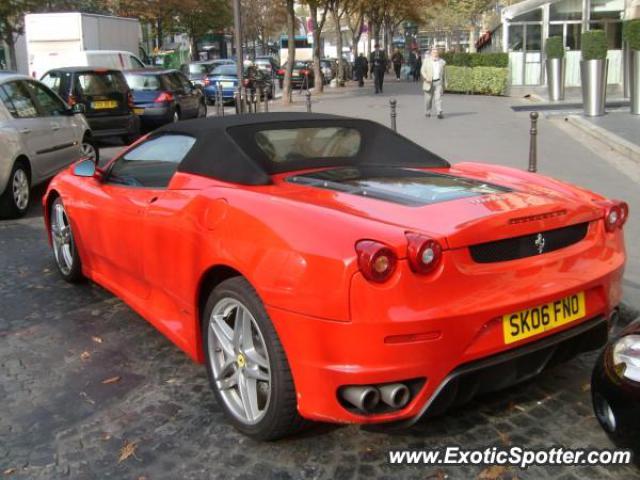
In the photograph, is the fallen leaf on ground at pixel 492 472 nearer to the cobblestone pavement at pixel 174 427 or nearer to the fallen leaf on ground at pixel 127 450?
the cobblestone pavement at pixel 174 427

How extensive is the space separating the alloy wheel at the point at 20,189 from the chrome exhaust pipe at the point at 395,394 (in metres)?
6.80

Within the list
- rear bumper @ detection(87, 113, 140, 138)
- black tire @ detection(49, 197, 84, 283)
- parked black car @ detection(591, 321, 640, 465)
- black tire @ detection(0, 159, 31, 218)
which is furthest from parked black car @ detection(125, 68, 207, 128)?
parked black car @ detection(591, 321, 640, 465)

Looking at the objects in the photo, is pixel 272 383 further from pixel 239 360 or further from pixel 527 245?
pixel 527 245

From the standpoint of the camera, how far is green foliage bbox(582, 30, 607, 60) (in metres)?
16.5

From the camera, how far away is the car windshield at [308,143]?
163 inches

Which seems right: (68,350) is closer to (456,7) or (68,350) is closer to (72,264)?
(72,264)

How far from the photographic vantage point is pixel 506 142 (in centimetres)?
1362

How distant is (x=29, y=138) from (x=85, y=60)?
12788mm

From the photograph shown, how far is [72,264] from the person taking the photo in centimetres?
555

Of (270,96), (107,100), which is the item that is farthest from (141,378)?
(270,96)

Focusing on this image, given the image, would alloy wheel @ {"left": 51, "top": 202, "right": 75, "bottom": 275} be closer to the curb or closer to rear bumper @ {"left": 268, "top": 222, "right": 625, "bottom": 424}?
rear bumper @ {"left": 268, "top": 222, "right": 625, "bottom": 424}

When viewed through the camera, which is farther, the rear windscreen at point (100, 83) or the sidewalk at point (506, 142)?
the rear windscreen at point (100, 83)

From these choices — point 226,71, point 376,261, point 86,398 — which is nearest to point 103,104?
point 86,398

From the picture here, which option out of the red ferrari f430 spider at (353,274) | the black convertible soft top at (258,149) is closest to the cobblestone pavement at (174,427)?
the red ferrari f430 spider at (353,274)
